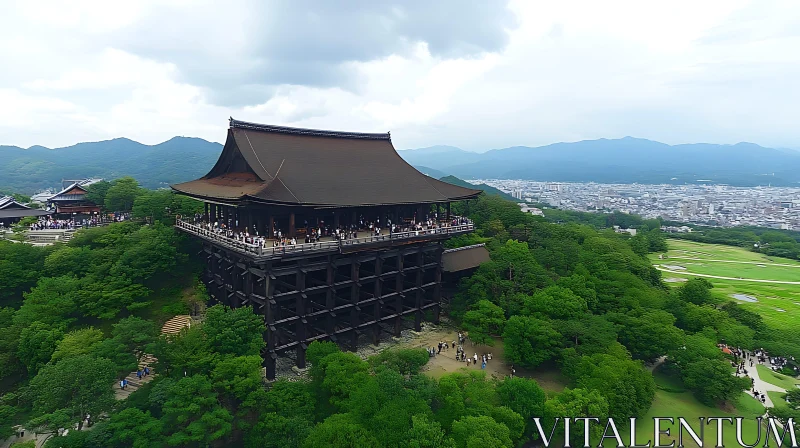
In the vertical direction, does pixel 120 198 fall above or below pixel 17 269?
above

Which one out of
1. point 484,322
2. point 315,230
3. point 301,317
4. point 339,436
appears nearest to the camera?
point 339,436

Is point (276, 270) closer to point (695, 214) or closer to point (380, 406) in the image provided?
point (380, 406)

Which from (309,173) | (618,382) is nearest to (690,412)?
(618,382)

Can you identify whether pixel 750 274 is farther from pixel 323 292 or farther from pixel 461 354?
pixel 323 292

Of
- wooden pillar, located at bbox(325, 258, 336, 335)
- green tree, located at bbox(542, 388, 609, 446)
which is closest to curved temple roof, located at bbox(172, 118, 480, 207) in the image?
wooden pillar, located at bbox(325, 258, 336, 335)

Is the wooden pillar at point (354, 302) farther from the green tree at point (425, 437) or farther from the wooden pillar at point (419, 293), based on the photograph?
the green tree at point (425, 437)

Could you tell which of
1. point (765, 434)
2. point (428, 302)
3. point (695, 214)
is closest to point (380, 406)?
point (428, 302)

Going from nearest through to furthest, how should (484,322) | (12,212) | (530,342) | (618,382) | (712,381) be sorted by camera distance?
(618,382), (712,381), (530,342), (484,322), (12,212)
